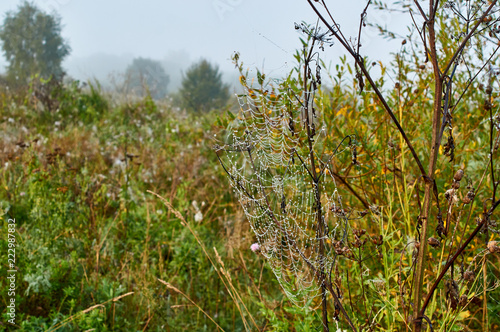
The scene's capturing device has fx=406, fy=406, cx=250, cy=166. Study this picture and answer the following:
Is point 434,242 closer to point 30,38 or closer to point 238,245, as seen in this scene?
point 238,245

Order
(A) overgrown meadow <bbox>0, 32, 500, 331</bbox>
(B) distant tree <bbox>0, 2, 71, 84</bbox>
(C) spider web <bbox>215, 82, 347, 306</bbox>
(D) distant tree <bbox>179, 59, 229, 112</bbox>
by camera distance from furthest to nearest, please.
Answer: (D) distant tree <bbox>179, 59, 229, 112</bbox>
(B) distant tree <bbox>0, 2, 71, 84</bbox>
(A) overgrown meadow <bbox>0, 32, 500, 331</bbox>
(C) spider web <bbox>215, 82, 347, 306</bbox>

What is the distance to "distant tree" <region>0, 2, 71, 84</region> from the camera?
3922 cm

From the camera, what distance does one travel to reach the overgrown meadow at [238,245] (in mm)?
1506

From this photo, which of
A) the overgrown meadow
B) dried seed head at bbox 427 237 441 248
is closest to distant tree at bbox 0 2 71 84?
the overgrown meadow

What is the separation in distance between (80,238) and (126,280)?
17.5 inches

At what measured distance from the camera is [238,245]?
8.19 ft

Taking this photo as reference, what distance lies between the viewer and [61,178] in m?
3.11

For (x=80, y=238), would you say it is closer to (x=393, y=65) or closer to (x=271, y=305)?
(x=271, y=305)

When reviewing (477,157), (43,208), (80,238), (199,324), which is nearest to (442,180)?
(477,157)

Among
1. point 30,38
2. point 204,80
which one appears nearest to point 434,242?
point 204,80

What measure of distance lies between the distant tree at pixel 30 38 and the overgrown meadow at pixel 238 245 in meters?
39.6

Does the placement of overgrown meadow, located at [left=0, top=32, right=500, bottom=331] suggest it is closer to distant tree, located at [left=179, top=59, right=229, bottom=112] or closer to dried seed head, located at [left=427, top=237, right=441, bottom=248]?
dried seed head, located at [left=427, top=237, right=441, bottom=248]

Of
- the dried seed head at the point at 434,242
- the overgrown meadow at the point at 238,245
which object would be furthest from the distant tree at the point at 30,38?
the dried seed head at the point at 434,242

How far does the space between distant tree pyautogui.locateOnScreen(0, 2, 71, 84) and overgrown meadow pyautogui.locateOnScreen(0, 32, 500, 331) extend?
39648 millimetres
